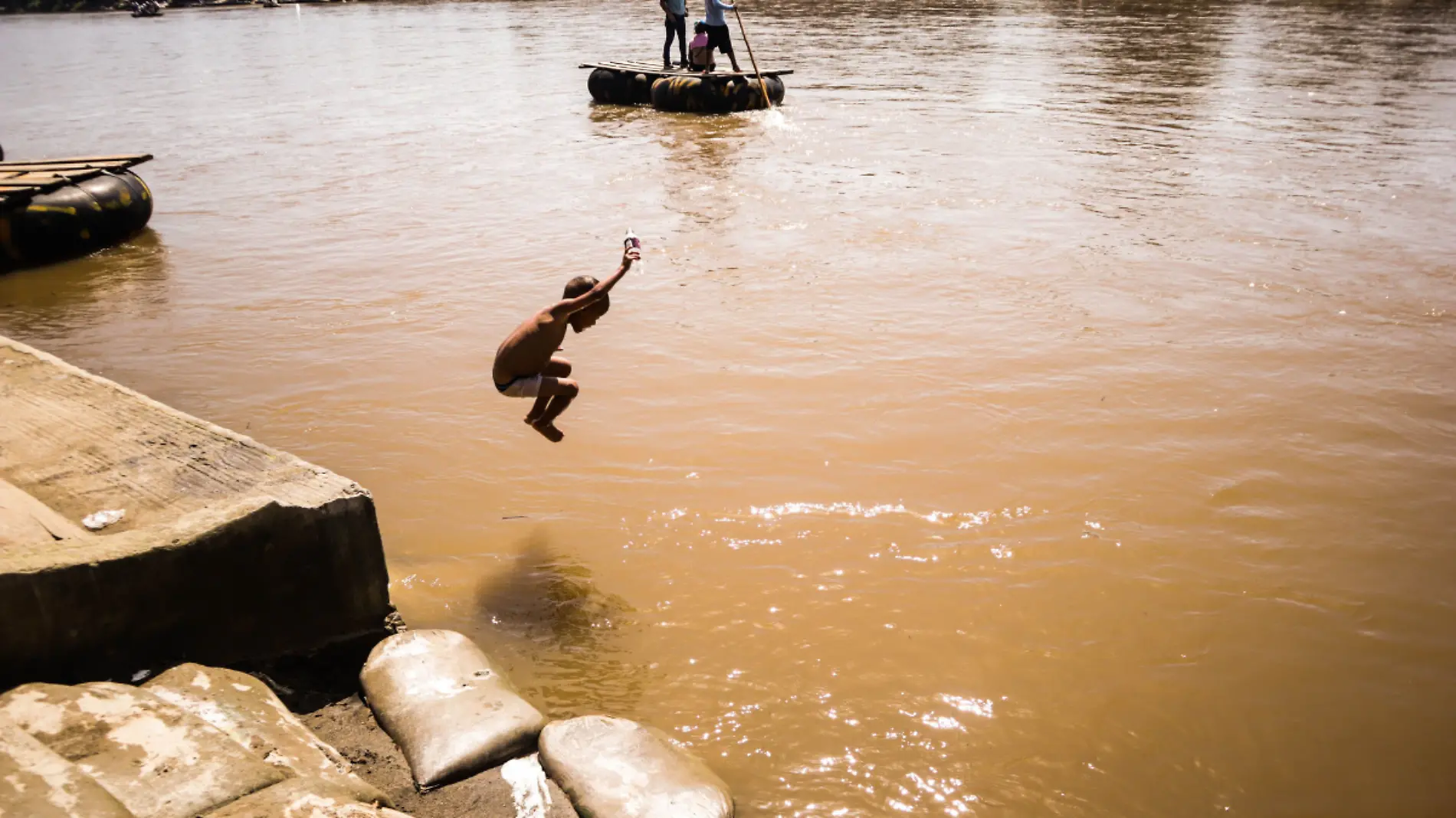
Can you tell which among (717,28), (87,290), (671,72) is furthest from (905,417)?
(671,72)

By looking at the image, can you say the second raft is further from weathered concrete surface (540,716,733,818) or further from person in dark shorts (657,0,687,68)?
weathered concrete surface (540,716,733,818)

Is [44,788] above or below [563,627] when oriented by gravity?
above

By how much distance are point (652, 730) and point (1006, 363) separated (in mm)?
4271

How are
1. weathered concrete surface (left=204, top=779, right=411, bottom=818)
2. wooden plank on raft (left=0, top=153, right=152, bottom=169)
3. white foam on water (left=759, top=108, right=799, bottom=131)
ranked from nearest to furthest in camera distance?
weathered concrete surface (left=204, top=779, right=411, bottom=818) < wooden plank on raft (left=0, top=153, right=152, bottom=169) < white foam on water (left=759, top=108, right=799, bottom=131)

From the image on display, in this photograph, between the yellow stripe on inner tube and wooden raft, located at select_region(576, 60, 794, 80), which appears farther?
wooden raft, located at select_region(576, 60, 794, 80)

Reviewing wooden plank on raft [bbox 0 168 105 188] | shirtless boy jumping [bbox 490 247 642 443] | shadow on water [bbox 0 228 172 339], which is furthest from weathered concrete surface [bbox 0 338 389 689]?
wooden plank on raft [bbox 0 168 105 188]

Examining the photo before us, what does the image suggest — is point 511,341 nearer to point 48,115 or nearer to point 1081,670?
point 1081,670

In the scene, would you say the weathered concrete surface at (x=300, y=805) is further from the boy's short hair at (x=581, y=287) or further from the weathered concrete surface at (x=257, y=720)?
the boy's short hair at (x=581, y=287)

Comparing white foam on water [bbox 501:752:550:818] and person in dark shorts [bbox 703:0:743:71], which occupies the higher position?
person in dark shorts [bbox 703:0:743:71]

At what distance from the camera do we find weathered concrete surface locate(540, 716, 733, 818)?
3305 millimetres

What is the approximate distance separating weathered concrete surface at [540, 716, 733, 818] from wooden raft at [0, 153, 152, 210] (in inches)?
363

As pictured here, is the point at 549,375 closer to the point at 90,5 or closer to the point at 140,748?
the point at 140,748

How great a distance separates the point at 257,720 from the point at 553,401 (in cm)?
254

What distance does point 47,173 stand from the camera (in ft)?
35.4
